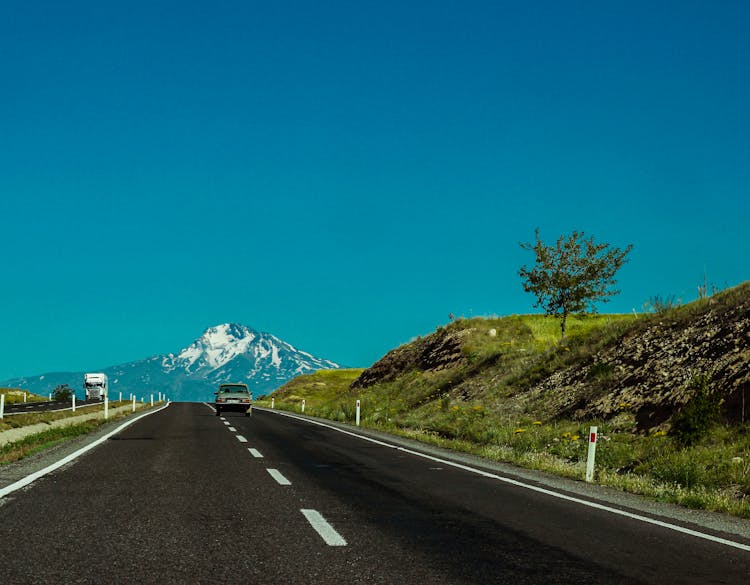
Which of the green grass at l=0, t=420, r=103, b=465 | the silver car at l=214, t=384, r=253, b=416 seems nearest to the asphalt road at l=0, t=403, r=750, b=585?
the green grass at l=0, t=420, r=103, b=465

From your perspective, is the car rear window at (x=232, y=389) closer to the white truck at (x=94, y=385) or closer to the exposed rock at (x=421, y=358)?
the exposed rock at (x=421, y=358)

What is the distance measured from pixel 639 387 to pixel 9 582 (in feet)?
59.9

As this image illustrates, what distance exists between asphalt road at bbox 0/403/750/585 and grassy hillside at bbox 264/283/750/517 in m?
3.34

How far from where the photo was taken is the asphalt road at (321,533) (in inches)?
214

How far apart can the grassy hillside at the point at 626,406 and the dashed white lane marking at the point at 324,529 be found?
5387 millimetres

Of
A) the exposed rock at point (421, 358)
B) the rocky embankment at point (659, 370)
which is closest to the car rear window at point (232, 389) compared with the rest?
the exposed rock at point (421, 358)

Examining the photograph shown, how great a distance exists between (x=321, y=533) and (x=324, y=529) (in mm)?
213

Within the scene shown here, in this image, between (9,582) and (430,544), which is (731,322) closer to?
(430,544)

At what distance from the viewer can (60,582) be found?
494 cm

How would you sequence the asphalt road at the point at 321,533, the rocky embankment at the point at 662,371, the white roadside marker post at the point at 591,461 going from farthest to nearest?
1. the rocky embankment at the point at 662,371
2. the white roadside marker post at the point at 591,461
3. the asphalt road at the point at 321,533

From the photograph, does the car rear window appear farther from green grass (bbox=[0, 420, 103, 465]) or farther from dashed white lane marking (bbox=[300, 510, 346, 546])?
dashed white lane marking (bbox=[300, 510, 346, 546])

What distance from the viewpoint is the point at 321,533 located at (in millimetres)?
6855

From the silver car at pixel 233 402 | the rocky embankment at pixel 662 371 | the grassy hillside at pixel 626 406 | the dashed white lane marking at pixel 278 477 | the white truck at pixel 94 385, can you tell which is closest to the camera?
the dashed white lane marking at pixel 278 477

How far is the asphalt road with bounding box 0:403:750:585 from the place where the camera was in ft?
17.8
